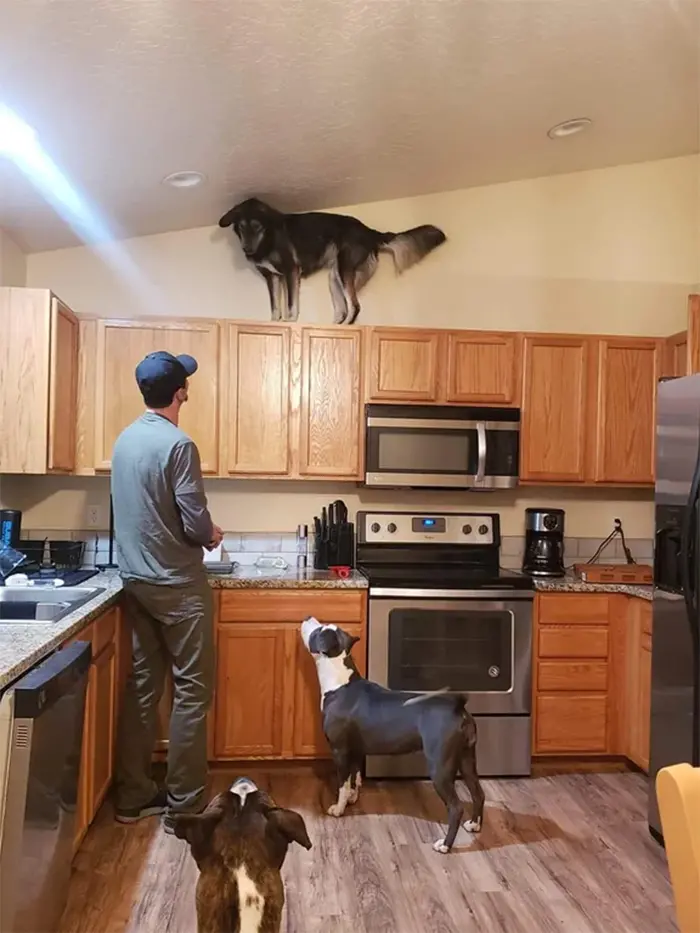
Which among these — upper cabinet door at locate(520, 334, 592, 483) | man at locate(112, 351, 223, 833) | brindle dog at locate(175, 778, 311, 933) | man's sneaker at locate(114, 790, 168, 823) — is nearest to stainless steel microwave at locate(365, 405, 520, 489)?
upper cabinet door at locate(520, 334, 592, 483)

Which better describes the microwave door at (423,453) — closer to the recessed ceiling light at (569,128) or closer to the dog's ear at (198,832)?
the recessed ceiling light at (569,128)

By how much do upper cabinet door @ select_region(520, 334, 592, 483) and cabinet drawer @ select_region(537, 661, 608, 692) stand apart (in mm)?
884

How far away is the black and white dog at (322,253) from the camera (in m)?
3.80

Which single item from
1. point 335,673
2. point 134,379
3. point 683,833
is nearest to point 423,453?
point 335,673

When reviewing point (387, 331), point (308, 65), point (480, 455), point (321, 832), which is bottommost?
point (321, 832)

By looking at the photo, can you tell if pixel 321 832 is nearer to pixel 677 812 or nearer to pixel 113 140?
pixel 677 812

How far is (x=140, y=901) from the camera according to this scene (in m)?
2.38

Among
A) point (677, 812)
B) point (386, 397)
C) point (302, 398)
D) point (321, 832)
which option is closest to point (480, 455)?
point (386, 397)

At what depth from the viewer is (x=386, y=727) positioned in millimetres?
2930

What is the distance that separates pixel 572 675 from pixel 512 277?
2.03 metres

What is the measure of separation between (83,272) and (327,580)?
1953 millimetres

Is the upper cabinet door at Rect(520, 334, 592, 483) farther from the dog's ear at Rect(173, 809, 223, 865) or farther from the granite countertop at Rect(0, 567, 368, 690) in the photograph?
the dog's ear at Rect(173, 809, 223, 865)

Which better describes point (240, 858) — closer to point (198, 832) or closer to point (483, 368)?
point (198, 832)

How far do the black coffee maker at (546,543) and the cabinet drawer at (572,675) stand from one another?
47cm
